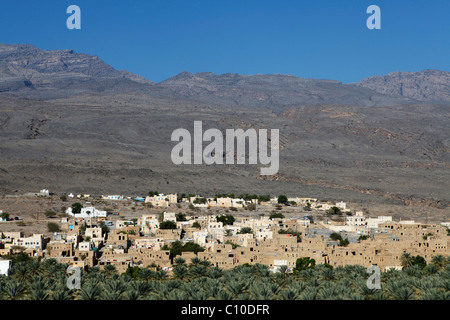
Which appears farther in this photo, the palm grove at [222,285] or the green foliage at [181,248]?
the green foliage at [181,248]

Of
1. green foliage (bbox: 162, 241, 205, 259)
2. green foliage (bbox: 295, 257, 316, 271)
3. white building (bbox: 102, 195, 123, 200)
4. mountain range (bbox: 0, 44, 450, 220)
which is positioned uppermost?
mountain range (bbox: 0, 44, 450, 220)

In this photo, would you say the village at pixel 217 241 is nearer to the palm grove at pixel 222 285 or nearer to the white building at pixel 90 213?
the white building at pixel 90 213

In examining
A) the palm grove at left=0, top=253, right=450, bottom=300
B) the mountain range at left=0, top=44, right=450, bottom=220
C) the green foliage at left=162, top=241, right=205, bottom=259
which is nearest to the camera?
the palm grove at left=0, top=253, right=450, bottom=300

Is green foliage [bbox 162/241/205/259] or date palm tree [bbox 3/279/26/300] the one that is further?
green foliage [bbox 162/241/205/259]

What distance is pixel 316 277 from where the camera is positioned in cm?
2688

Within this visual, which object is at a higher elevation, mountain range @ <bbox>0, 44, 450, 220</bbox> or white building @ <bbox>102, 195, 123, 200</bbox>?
mountain range @ <bbox>0, 44, 450, 220</bbox>

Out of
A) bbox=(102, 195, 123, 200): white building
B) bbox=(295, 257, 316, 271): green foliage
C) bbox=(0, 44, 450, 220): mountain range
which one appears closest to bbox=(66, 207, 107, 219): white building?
bbox=(102, 195, 123, 200): white building

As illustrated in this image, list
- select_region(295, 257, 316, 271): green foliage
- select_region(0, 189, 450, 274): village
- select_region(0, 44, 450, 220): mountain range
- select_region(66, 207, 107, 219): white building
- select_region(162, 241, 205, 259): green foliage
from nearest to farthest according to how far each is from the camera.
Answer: select_region(295, 257, 316, 271): green foliage → select_region(0, 189, 450, 274): village → select_region(162, 241, 205, 259): green foliage → select_region(66, 207, 107, 219): white building → select_region(0, 44, 450, 220): mountain range

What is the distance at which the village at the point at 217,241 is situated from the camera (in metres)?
33.6

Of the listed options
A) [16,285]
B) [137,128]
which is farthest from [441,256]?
[137,128]

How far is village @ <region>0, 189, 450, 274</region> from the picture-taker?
110ft

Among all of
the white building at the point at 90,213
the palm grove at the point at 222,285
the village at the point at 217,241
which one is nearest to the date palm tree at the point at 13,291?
the palm grove at the point at 222,285

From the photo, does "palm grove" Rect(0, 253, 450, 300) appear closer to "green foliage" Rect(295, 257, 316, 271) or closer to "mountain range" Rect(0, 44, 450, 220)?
"green foliage" Rect(295, 257, 316, 271)

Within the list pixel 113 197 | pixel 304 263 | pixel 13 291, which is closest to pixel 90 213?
pixel 113 197
